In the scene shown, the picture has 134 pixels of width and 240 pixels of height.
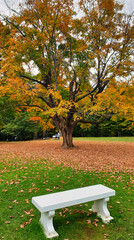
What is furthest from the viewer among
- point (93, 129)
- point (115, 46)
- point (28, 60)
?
point (93, 129)

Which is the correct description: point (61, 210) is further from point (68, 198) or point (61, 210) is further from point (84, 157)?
point (84, 157)

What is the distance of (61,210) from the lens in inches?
172

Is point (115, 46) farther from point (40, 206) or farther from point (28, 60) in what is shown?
point (40, 206)

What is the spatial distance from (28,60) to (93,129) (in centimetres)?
2939

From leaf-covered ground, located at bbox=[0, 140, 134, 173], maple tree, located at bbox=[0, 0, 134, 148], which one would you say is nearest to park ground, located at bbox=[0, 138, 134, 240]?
leaf-covered ground, located at bbox=[0, 140, 134, 173]

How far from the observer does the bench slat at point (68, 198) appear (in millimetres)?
3297

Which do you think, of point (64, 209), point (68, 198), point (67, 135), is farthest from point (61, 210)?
point (67, 135)

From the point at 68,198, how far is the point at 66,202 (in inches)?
7.2

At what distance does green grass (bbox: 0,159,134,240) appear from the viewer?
11.2ft

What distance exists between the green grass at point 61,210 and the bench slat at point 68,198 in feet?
1.70

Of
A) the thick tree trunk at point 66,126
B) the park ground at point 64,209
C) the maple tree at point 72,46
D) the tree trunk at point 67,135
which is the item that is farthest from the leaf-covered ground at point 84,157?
the maple tree at point 72,46

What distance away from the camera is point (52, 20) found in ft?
38.6

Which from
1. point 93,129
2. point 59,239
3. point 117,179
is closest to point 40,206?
point 59,239

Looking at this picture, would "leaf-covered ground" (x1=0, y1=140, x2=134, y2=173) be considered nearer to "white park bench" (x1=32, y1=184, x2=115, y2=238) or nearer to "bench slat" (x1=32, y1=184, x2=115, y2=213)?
"white park bench" (x1=32, y1=184, x2=115, y2=238)
